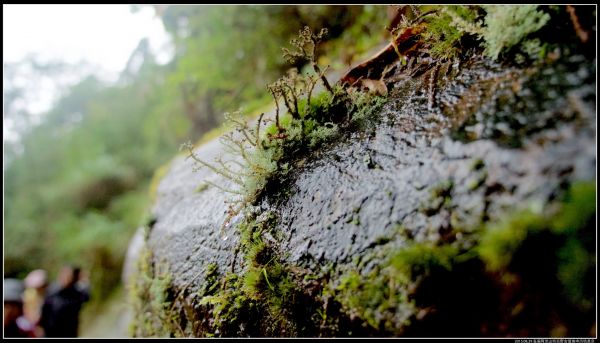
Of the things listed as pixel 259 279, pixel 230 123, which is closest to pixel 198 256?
pixel 259 279

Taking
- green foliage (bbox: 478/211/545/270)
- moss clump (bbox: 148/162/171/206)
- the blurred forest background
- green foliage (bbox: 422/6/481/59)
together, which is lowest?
green foliage (bbox: 478/211/545/270)

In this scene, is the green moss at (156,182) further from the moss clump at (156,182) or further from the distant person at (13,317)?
the distant person at (13,317)

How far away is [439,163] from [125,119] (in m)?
15.3

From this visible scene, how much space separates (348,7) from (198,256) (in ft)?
16.7

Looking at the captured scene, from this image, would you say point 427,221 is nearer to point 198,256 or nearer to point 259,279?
point 259,279

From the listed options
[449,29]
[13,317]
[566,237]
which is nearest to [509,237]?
[566,237]

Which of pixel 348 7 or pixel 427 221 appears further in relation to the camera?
pixel 348 7

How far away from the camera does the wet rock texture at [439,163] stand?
1413 mm

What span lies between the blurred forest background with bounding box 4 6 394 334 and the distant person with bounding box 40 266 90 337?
2081 mm

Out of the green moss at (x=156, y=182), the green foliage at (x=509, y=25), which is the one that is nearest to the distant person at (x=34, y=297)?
the green moss at (x=156, y=182)

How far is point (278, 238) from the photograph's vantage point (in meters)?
2.25

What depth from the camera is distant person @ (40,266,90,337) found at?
514 centimetres

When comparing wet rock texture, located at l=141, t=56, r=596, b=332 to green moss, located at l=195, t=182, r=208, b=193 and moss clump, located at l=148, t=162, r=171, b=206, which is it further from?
moss clump, located at l=148, t=162, r=171, b=206

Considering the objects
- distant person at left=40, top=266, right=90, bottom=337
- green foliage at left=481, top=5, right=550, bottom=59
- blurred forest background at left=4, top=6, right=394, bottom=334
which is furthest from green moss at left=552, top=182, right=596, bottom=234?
distant person at left=40, top=266, right=90, bottom=337
